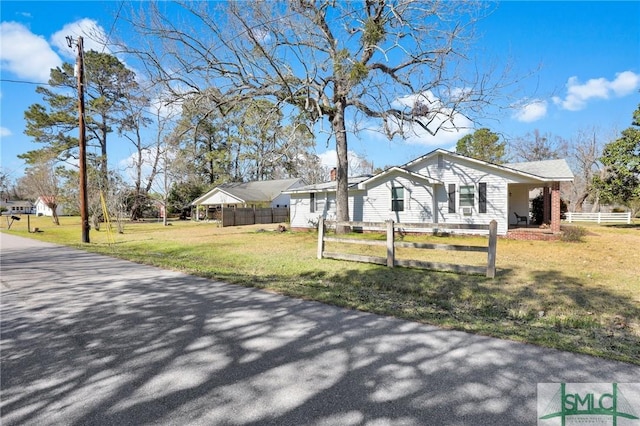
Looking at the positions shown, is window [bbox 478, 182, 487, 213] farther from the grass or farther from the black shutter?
the grass

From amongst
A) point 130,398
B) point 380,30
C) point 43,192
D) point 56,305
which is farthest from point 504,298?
point 43,192

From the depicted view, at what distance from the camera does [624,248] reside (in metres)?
12.2

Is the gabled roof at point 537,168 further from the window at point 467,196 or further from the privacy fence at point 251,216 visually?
the privacy fence at point 251,216

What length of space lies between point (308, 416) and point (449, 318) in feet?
9.03

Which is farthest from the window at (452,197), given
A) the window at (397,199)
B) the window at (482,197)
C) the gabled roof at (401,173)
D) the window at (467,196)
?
the window at (397,199)

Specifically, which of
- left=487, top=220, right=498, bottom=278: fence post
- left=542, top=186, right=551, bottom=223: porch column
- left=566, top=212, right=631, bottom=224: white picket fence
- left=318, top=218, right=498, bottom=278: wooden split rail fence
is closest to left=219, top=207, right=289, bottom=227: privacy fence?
left=318, top=218, right=498, bottom=278: wooden split rail fence

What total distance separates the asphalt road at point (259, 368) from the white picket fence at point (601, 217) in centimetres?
3215

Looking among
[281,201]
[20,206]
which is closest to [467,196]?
[281,201]

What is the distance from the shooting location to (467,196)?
16781 millimetres

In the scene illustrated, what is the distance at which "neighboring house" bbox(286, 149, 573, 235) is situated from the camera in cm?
1584

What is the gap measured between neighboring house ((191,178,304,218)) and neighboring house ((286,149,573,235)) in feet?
52.2

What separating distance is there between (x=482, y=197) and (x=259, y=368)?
623 inches

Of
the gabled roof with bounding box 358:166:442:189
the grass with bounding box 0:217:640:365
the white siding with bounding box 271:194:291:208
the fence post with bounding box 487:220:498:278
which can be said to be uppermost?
the gabled roof with bounding box 358:166:442:189

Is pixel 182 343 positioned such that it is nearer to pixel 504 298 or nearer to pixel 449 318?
pixel 449 318
